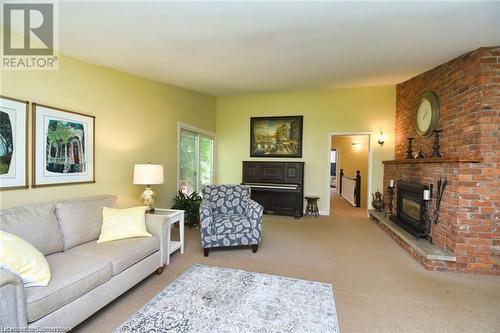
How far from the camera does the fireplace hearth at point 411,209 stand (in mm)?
3586

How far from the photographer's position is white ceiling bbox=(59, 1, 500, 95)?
2188 mm

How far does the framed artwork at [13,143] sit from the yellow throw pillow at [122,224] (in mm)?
830

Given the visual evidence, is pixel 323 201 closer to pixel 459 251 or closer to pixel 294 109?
pixel 294 109

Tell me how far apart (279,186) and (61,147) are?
13.4ft

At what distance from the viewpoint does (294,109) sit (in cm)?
604

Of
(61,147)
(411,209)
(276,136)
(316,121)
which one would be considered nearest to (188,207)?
(61,147)

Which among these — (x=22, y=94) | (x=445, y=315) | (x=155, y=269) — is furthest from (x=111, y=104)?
(x=445, y=315)

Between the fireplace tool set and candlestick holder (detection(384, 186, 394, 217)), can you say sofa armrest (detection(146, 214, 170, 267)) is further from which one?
candlestick holder (detection(384, 186, 394, 217))

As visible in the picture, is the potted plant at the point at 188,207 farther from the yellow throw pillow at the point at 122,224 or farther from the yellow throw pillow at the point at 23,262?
the yellow throw pillow at the point at 23,262

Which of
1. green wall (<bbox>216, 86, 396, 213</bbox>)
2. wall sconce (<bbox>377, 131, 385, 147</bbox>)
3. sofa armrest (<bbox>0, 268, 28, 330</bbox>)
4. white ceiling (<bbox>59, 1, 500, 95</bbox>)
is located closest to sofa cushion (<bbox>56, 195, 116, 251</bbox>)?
sofa armrest (<bbox>0, 268, 28, 330</bbox>)

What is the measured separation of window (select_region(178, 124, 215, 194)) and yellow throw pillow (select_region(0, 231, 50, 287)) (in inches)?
130

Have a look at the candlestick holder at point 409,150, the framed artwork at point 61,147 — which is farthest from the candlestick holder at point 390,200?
the framed artwork at point 61,147

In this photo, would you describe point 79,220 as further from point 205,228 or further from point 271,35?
point 271,35

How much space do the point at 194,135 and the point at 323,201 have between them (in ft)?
11.4
